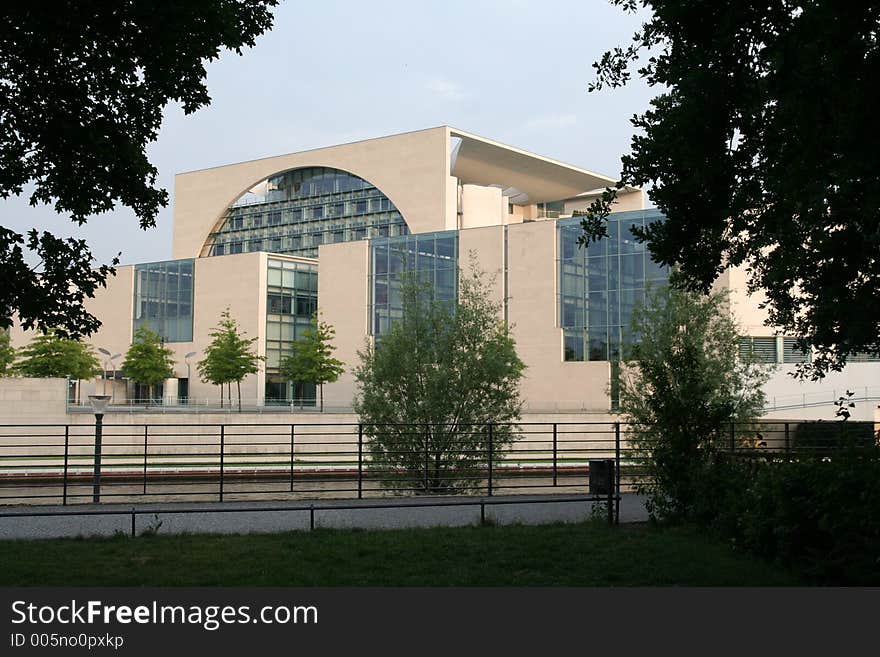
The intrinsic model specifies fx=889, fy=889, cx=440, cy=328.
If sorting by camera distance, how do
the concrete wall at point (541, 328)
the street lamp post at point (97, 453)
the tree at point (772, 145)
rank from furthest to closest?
the concrete wall at point (541, 328), the street lamp post at point (97, 453), the tree at point (772, 145)

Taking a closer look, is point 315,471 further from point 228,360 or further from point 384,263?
point 384,263

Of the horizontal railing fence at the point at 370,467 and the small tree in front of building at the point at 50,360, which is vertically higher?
the small tree in front of building at the point at 50,360

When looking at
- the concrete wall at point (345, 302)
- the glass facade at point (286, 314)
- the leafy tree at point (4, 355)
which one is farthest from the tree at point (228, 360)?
the leafy tree at point (4, 355)

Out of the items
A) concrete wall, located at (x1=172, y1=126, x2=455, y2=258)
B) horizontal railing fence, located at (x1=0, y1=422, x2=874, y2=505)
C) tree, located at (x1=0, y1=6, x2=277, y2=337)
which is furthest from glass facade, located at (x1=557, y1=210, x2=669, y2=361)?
tree, located at (x1=0, y1=6, x2=277, y2=337)

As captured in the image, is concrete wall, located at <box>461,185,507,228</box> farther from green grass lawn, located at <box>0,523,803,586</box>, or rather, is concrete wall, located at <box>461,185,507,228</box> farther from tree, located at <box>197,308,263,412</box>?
green grass lawn, located at <box>0,523,803,586</box>

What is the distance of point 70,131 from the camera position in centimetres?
998

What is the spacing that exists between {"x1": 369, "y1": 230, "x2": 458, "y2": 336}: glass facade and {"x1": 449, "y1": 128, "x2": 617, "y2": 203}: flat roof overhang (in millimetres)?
13704

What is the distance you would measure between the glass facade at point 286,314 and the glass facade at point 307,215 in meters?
9.90

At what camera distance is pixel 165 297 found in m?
72.6

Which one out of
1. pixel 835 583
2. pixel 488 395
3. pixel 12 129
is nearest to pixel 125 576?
pixel 12 129

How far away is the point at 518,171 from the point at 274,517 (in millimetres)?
62454

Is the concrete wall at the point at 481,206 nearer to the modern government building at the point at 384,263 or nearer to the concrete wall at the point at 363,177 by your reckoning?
the modern government building at the point at 384,263

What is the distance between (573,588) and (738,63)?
5.85 metres

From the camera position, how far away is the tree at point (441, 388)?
2131cm
